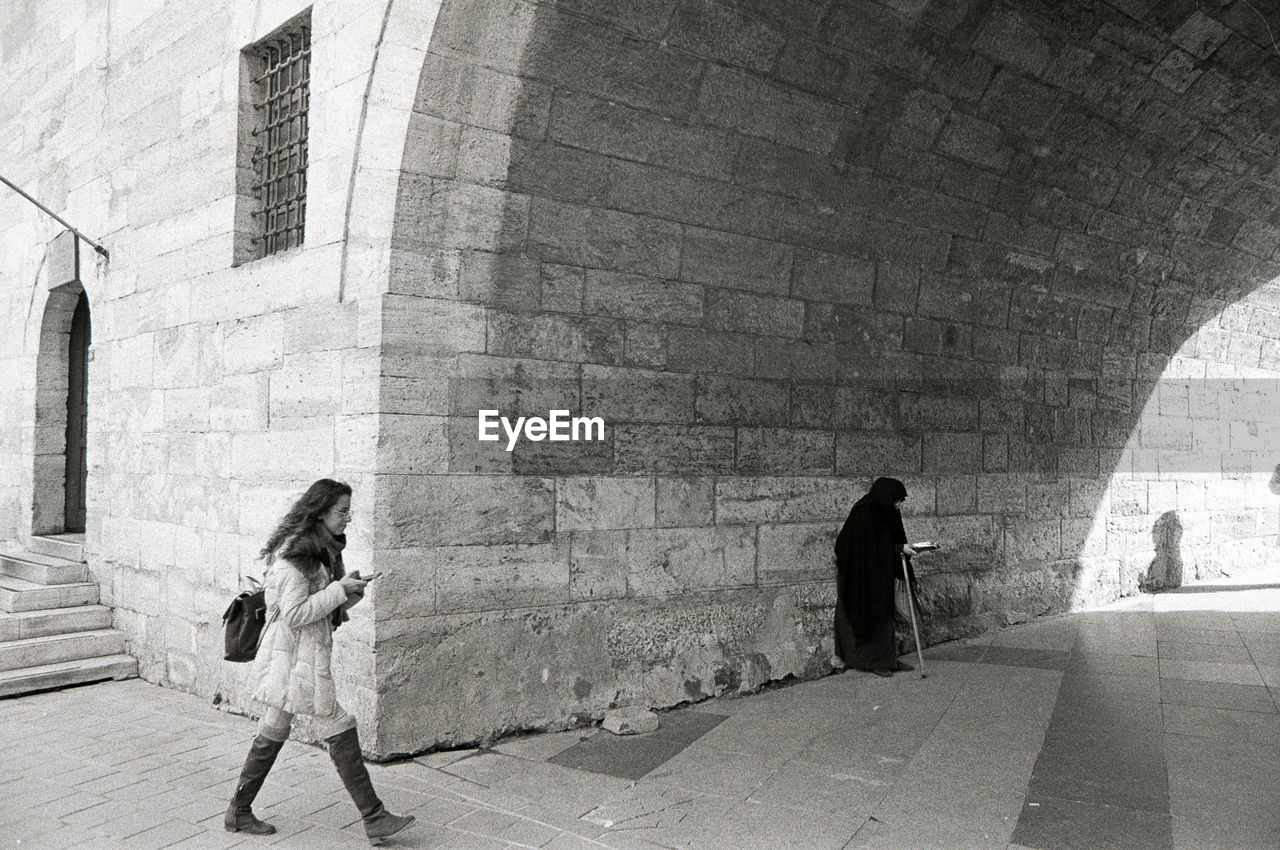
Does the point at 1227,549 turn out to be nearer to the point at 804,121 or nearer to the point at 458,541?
the point at 804,121

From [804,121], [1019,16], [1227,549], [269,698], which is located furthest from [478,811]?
[1227,549]

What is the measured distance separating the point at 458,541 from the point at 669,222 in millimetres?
2252

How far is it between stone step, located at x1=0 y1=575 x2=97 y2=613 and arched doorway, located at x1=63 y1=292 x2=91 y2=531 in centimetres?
144

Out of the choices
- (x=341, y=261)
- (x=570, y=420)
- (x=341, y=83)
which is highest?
(x=341, y=83)

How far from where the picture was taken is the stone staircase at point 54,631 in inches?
254

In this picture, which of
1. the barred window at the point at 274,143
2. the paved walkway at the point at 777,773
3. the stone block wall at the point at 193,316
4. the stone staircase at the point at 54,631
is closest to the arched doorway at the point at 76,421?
the stone block wall at the point at 193,316

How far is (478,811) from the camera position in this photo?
13.9ft

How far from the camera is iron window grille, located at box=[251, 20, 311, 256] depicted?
5.90 metres

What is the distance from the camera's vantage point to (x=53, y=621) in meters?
6.90

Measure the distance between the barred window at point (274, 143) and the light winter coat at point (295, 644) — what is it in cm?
284

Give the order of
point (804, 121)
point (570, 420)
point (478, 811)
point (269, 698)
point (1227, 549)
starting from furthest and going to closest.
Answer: point (1227, 549)
point (804, 121)
point (570, 420)
point (478, 811)
point (269, 698)

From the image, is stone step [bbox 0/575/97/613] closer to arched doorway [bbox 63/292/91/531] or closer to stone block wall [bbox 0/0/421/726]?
stone block wall [bbox 0/0/421/726]

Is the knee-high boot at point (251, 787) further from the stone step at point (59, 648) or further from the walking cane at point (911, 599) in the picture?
the walking cane at point (911, 599)

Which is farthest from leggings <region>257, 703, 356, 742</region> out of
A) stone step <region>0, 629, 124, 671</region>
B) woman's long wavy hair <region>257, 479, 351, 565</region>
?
stone step <region>0, 629, 124, 671</region>
